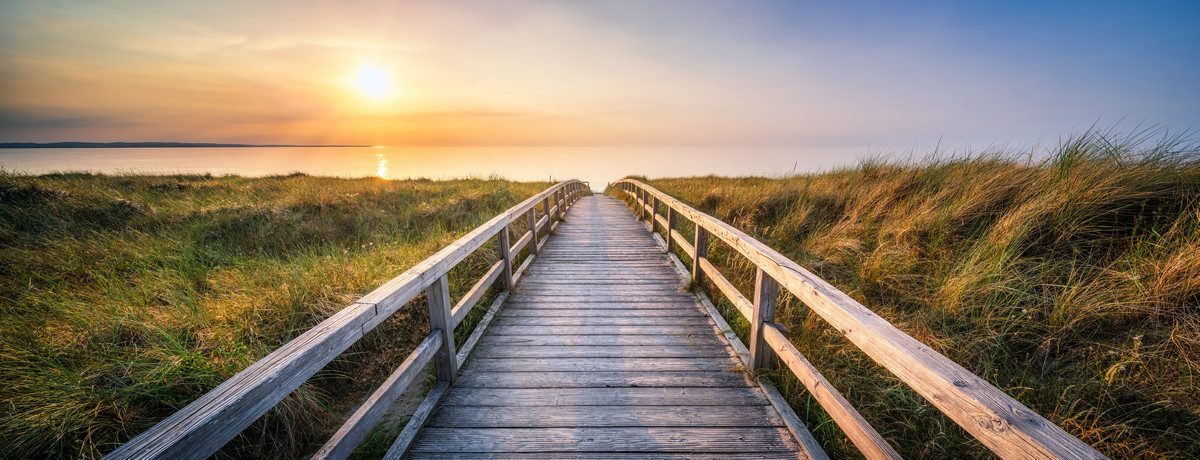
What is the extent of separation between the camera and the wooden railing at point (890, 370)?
1090 millimetres

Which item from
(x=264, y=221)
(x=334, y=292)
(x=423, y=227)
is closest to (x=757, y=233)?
(x=334, y=292)

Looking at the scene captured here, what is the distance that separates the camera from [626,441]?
7.36 feet

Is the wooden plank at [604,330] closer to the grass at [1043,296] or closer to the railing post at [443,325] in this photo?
the grass at [1043,296]

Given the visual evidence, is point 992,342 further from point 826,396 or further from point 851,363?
point 826,396

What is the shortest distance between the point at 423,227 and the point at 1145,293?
905 centimetres

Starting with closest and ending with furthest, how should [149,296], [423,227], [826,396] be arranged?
[826,396]
[149,296]
[423,227]

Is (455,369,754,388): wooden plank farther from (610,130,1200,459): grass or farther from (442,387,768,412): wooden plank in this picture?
(610,130,1200,459): grass

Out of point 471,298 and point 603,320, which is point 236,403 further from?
point 603,320

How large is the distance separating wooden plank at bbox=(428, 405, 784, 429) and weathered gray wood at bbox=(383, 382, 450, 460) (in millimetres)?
71

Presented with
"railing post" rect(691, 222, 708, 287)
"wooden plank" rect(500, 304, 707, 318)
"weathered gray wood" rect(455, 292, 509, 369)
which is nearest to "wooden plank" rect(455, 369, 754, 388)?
"weathered gray wood" rect(455, 292, 509, 369)

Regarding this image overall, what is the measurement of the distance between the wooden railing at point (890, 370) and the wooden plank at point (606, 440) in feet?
1.46

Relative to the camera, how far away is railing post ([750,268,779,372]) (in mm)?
2648

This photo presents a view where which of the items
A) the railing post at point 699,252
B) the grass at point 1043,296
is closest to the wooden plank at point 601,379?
the grass at point 1043,296

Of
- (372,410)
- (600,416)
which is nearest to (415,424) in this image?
(372,410)
